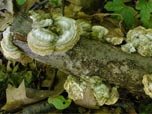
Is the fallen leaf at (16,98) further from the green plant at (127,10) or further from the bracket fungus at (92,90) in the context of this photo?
the green plant at (127,10)

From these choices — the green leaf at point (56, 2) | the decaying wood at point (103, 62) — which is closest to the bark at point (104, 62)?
the decaying wood at point (103, 62)

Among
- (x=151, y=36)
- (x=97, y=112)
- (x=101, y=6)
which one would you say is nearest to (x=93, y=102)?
(x=97, y=112)

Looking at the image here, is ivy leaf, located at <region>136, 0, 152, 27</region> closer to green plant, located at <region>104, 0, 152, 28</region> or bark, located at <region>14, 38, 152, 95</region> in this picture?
green plant, located at <region>104, 0, 152, 28</region>

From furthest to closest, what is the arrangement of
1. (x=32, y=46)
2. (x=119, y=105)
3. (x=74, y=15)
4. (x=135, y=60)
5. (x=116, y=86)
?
(x=74, y=15) → (x=119, y=105) → (x=116, y=86) → (x=135, y=60) → (x=32, y=46)

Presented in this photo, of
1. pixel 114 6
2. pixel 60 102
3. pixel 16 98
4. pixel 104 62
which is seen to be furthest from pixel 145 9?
pixel 16 98

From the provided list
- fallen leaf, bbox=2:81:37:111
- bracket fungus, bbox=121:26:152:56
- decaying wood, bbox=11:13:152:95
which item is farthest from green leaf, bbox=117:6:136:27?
fallen leaf, bbox=2:81:37:111

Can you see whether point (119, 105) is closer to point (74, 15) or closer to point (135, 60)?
point (135, 60)

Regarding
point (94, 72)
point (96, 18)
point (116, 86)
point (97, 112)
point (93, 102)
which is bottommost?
point (97, 112)

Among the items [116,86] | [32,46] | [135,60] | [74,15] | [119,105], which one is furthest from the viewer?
[74,15]
